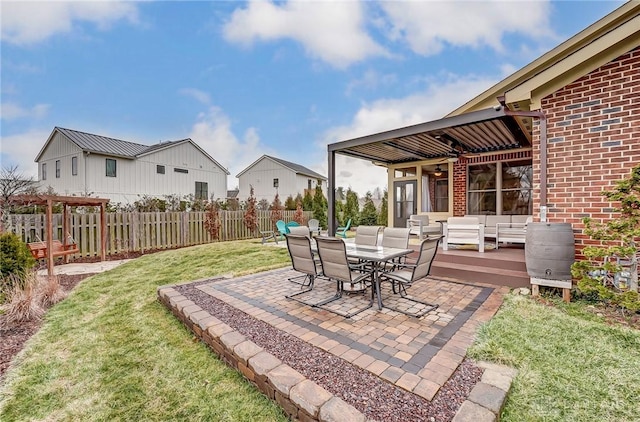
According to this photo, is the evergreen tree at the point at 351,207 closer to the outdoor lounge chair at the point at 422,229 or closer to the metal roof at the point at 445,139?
the metal roof at the point at 445,139

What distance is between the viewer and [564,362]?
2.49m

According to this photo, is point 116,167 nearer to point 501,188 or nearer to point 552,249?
point 501,188

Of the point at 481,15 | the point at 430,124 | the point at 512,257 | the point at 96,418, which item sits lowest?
the point at 96,418

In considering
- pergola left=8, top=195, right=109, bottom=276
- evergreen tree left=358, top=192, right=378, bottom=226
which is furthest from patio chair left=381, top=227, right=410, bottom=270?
evergreen tree left=358, top=192, right=378, bottom=226

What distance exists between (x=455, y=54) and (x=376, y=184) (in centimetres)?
1567

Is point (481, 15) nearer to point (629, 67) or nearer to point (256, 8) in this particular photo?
point (629, 67)

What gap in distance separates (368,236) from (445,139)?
3.58 m

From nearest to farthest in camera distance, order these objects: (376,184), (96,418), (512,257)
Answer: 1. (96,418)
2. (512,257)
3. (376,184)

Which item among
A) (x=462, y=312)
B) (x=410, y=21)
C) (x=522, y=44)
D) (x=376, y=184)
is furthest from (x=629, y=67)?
(x=376, y=184)

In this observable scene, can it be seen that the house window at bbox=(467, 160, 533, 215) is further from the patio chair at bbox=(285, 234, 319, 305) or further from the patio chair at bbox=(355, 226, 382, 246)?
the patio chair at bbox=(285, 234, 319, 305)

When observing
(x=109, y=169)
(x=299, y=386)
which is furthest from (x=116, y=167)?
(x=299, y=386)

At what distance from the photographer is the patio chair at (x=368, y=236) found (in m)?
5.49

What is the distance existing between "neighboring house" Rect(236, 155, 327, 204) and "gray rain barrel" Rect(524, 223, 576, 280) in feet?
71.0

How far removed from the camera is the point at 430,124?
217 inches
